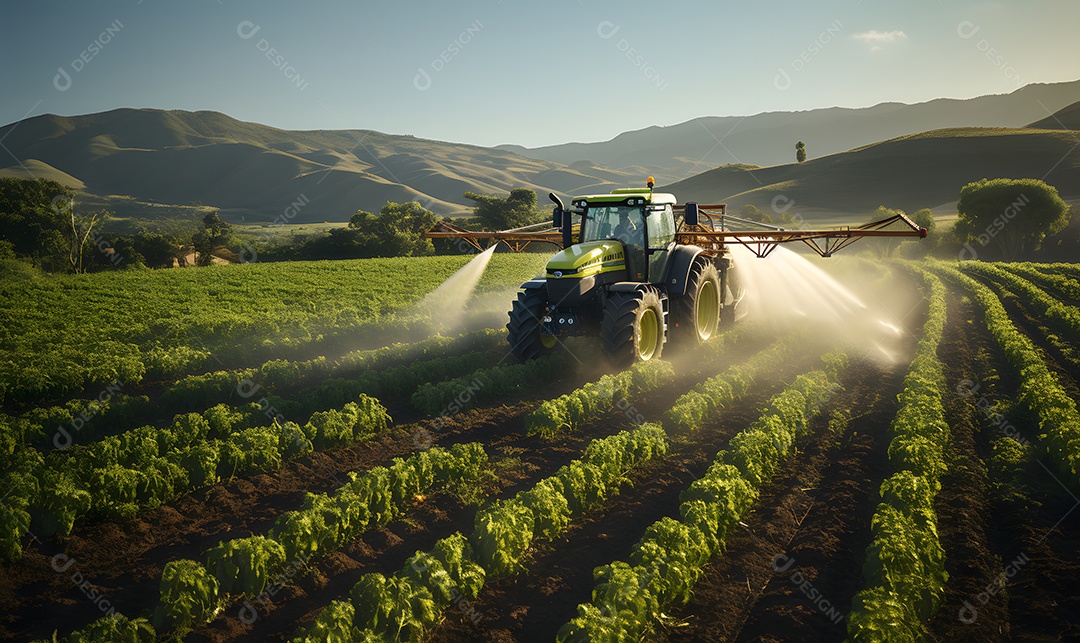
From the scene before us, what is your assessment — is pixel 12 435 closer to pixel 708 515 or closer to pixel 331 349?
pixel 331 349

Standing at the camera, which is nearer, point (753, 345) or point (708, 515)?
point (708, 515)

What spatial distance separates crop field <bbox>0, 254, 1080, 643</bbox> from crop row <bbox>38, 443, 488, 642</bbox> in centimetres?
3

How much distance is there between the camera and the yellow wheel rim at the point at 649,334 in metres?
13.1

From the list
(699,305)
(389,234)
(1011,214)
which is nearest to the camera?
(699,305)

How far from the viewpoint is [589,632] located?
16.5ft

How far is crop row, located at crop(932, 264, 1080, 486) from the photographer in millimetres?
8219

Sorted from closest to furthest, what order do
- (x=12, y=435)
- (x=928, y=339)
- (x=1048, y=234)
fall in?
1. (x=12, y=435)
2. (x=928, y=339)
3. (x=1048, y=234)

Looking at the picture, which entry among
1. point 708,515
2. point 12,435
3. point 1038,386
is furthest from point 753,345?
point 12,435

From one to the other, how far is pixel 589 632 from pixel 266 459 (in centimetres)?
549

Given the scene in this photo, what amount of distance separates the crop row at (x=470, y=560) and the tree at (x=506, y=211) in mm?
46058

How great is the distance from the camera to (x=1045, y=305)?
2181 cm

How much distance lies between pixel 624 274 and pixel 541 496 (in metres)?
7.24
